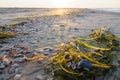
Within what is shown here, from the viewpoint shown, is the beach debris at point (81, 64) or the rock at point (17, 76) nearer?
the beach debris at point (81, 64)

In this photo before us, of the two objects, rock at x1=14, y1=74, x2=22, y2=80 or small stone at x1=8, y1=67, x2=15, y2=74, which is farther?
small stone at x1=8, y1=67, x2=15, y2=74

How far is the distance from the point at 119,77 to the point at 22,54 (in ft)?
7.33

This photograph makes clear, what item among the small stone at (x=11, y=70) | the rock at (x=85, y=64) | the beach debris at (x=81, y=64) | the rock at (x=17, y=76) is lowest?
the rock at (x=17, y=76)

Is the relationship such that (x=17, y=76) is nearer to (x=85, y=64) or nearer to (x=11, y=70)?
(x=11, y=70)

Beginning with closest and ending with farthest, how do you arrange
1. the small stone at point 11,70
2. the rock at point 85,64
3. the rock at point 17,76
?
the rock at point 85,64, the rock at point 17,76, the small stone at point 11,70

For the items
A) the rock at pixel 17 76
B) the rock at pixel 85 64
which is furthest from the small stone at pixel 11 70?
the rock at pixel 85 64

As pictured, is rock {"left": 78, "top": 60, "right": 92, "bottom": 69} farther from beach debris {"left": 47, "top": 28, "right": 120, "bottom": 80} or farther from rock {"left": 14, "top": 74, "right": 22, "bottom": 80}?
rock {"left": 14, "top": 74, "right": 22, "bottom": 80}

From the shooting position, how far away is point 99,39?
6.16m

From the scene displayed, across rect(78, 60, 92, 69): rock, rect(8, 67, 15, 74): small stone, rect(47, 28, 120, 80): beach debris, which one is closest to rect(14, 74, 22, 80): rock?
rect(8, 67, 15, 74): small stone

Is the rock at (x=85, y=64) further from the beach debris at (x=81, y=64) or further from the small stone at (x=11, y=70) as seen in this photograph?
the small stone at (x=11, y=70)

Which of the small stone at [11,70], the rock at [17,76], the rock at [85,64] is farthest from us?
the small stone at [11,70]

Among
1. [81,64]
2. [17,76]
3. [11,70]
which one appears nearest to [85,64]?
[81,64]

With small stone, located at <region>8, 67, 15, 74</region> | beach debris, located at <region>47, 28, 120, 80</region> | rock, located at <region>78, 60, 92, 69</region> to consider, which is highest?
rock, located at <region>78, 60, 92, 69</region>

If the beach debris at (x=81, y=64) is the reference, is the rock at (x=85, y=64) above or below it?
above
